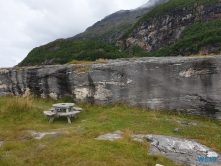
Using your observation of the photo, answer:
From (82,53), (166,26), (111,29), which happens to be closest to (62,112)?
(82,53)

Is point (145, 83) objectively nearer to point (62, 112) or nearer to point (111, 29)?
point (62, 112)

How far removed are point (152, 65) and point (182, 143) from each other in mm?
4867

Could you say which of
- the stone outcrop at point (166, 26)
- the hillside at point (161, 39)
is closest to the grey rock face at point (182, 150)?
the hillside at point (161, 39)

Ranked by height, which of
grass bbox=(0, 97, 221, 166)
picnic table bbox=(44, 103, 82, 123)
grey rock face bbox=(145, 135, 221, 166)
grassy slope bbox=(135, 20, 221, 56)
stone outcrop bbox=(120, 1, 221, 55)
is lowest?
grey rock face bbox=(145, 135, 221, 166)

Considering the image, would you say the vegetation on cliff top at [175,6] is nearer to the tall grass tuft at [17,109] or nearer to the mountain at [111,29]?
the mountain at [111,29]

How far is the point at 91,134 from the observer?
7.54 meters

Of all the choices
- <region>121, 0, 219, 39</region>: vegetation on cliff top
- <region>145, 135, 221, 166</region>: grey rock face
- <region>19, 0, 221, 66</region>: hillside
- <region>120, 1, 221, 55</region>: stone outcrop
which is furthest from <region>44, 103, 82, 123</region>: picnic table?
<region>121, 0, 219, 39</region>: vegetation on cliff top

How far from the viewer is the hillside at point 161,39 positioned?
51044mm

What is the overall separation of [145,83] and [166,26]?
2753 inches

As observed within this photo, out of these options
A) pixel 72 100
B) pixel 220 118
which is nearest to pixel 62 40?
pixel 72 100

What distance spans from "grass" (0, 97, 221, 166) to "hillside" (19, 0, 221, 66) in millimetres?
37313

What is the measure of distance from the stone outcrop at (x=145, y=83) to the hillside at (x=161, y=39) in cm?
3355

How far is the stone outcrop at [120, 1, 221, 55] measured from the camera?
66.4 meters

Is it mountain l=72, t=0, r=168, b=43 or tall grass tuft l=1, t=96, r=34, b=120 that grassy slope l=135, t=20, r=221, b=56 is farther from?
mountain l=72, t=0, r=168, b=43
